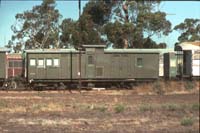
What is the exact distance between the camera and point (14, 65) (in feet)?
147

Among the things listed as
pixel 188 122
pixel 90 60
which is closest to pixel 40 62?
pixel 90 60

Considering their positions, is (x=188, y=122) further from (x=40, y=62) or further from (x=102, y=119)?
(x=40, y=62)

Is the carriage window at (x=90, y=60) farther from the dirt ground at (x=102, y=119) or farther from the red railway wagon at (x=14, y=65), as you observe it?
the dirt ground at (x=102, y=119)

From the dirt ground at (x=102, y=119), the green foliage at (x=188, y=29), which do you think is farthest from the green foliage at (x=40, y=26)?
the dirt ground at (x=102, y=119)

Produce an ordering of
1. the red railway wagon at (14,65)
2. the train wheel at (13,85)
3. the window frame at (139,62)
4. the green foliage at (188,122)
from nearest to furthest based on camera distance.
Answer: the green foliage at (188,122) → the train wheel at (13,85) → the window frame at (139,62) → the red railway wagon at (14,65)

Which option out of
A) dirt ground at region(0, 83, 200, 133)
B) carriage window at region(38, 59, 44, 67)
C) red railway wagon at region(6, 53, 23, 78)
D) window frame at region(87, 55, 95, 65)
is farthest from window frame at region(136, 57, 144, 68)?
dirt ground at region(0, 83, 200, 133)

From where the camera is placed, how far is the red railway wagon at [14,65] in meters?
43.8

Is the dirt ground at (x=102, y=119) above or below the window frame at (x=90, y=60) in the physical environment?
below

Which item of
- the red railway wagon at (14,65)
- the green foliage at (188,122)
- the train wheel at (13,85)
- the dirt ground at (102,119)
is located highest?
the red railway wagon at (14,65)

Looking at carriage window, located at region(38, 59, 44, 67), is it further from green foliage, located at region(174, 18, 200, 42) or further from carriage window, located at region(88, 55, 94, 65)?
green foliage, located at region(174, 18, 200, 42)

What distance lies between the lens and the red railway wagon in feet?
144

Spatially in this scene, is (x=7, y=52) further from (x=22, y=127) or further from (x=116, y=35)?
(x=22, y=127)

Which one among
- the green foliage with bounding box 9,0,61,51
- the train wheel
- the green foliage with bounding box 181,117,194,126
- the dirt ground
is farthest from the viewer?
the green foliage with bounding box 9,0,61,51

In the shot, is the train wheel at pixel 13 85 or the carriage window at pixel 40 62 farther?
the carriage window at pixel 40 62
